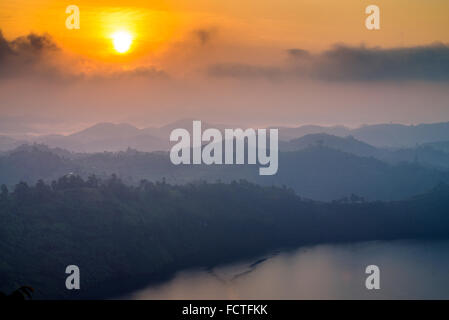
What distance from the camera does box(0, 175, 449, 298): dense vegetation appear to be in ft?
249

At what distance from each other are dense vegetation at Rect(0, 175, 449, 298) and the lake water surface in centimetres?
619

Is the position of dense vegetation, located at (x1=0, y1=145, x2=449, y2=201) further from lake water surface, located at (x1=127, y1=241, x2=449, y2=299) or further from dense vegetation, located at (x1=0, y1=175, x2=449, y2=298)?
lake water surface, located at (x1=127, y1=241, x2=449, y2=299)

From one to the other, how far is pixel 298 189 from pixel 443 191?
49.2m

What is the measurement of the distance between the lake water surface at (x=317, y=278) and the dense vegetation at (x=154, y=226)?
6191mm

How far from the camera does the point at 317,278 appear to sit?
72750mm

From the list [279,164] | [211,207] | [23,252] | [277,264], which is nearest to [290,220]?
[211,207]

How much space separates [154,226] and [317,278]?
33.8 metres

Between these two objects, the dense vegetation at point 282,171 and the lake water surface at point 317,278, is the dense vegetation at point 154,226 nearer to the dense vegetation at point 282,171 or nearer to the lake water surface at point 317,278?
the lake water surface at point 317,278

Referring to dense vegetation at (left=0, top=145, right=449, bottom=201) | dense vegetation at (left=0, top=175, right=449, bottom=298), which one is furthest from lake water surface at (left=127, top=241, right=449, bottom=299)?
dense vegetation at (left=0, top=145, right=449, bottom=201)

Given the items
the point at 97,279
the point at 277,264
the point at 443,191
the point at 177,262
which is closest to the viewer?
the point at 97,279

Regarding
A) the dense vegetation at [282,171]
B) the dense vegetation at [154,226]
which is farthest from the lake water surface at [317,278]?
the dense vegetation at [282,171]

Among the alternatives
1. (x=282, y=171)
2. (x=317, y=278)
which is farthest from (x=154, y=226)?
(x=282, y=171)

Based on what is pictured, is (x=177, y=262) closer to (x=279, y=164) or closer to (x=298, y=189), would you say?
(x=298, y=189)
